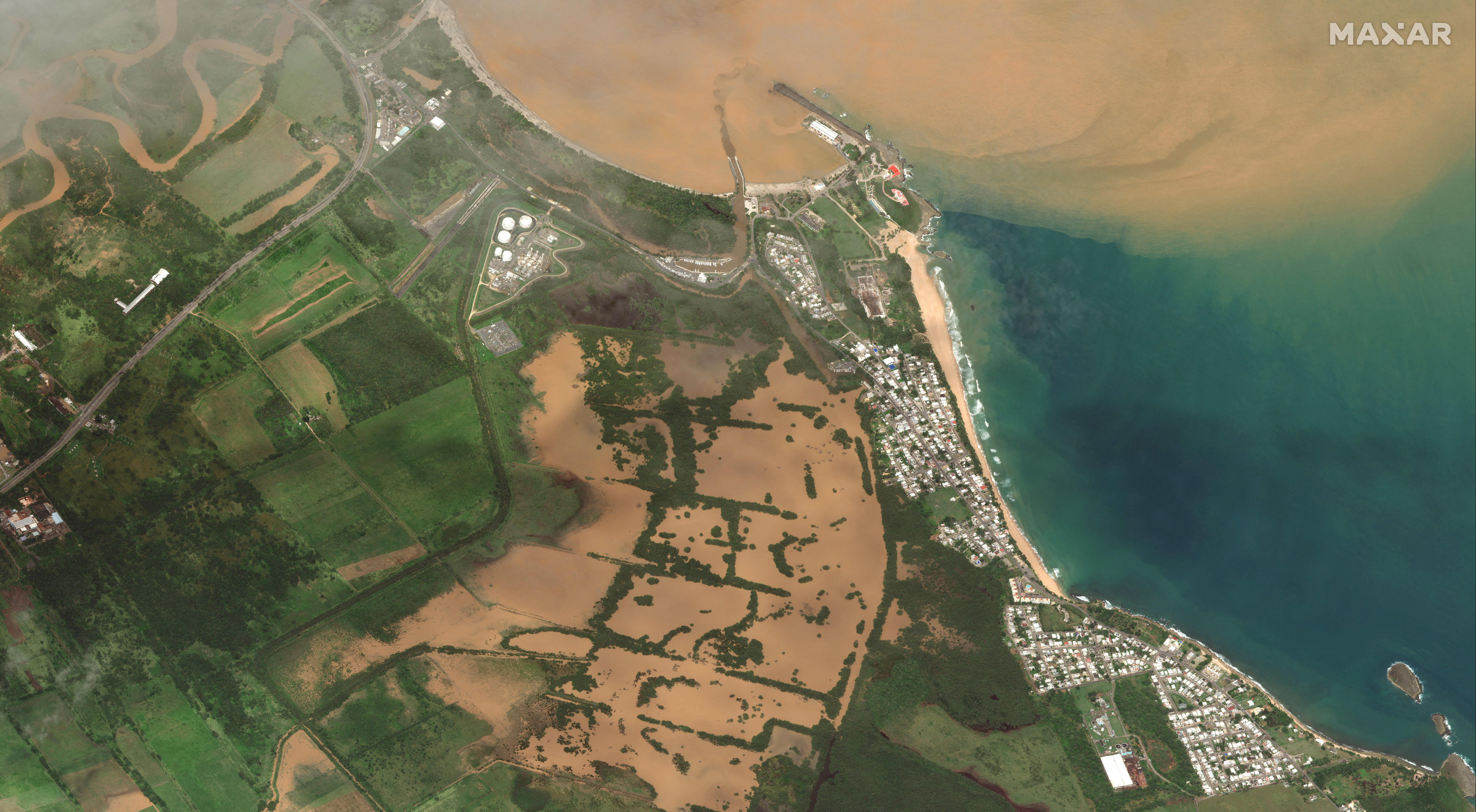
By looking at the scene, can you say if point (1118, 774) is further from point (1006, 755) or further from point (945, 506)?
point (945, 506)

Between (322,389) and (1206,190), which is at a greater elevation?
(1206,190)

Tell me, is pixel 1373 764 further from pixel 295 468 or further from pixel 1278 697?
pixel 295 468

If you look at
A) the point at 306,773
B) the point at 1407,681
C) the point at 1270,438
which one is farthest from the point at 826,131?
the point at 306,773

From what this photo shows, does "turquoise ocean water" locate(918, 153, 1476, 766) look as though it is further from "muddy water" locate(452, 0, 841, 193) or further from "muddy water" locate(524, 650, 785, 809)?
"muddy water" locate(524, 650, 785, 809)

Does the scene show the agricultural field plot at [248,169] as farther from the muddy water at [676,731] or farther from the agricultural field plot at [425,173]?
the muddy water at [676,731]

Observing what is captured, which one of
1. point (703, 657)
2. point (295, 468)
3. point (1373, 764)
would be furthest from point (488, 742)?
point (1373, 764)

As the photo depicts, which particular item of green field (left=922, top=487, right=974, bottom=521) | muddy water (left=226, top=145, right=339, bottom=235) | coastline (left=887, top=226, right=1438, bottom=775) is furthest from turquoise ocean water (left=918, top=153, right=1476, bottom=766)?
muddy water (left=226, top=145, right=339, bottom=235)
